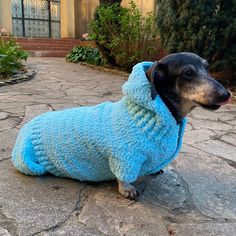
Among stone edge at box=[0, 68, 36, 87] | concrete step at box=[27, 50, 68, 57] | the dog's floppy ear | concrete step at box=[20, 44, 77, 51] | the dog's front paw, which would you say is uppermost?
the dog's floppy ear

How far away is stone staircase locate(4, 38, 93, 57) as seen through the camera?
11688 mm

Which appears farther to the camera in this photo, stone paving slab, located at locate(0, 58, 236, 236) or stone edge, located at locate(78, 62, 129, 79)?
stone edge, located at locate(78, 62, 129, 79)

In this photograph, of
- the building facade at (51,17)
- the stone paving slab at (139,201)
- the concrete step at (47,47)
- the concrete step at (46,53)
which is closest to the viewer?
the stone paving slab at (139,201)

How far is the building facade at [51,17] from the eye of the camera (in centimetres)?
1350

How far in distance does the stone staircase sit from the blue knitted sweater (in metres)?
9.69

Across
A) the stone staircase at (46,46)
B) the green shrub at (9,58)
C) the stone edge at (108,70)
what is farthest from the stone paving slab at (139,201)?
the stone staircase at (46,46)

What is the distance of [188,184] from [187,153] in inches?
24.9

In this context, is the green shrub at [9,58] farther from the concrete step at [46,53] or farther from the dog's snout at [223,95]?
the dog's snout at [223,95]

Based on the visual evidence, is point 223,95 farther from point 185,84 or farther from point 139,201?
point 139,201

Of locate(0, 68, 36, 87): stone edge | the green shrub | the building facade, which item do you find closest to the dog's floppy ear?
locate(0, 68, 36, 87): stone edge

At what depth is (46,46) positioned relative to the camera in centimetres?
1223

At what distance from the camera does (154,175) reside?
8.02 feet

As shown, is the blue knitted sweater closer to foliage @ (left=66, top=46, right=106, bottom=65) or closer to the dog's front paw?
the dog's front paw

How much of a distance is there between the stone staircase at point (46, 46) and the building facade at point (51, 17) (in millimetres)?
1280
